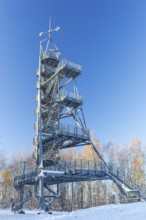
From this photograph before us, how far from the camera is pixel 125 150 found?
53281 millimetres

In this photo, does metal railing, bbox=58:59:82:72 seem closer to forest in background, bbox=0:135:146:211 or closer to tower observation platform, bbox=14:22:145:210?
tower observation platform, bbox=14:22:145:210

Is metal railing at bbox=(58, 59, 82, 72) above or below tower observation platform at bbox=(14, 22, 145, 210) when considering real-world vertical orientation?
above

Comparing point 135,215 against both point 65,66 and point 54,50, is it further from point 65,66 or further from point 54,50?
point 54,50

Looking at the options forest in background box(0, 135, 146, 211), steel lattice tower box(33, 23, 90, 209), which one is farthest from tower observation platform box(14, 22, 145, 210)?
forest in background box(0, 135, 146, 211)

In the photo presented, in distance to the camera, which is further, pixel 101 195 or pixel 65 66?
pixel 101 195

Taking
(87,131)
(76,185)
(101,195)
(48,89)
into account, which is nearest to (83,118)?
(87,131)

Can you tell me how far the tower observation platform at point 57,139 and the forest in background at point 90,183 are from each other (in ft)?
40.2

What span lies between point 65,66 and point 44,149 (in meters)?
11.5

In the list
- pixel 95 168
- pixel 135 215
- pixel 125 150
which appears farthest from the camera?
pixel 125 150

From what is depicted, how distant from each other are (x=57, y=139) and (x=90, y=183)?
2011 cm

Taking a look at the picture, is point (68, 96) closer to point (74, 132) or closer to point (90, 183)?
point (74, 132)

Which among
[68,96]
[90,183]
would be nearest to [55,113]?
[68,96]

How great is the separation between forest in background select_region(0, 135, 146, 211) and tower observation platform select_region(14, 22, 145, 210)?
12257mm

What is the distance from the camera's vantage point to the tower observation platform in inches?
1176
